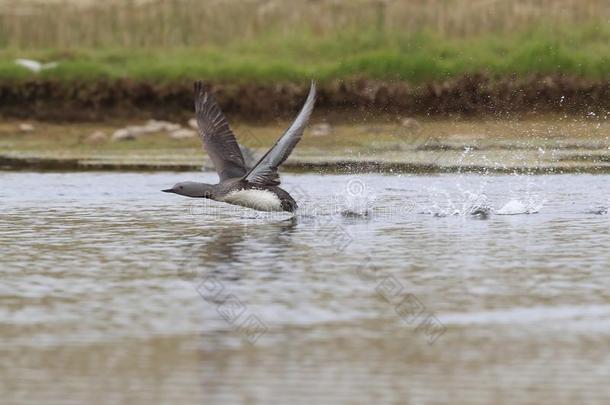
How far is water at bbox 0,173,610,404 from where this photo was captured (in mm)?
7012

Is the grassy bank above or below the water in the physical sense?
below

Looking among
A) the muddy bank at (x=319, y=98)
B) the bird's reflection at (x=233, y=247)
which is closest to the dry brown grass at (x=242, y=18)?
the muddy bank at (x=319, y=98)

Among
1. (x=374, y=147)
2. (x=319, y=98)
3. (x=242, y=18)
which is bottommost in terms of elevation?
(x=374, y=147)

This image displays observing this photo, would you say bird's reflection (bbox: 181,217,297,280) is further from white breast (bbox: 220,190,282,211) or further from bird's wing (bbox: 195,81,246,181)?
bird's wing (bbox: 195,81,246,181)

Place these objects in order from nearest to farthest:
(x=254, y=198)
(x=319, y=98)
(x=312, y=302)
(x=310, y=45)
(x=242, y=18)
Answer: (x=312, y=302)
(x=254, y=198)
(x=319, y=98)
(x=310, y=45)
(x=242, y=18)

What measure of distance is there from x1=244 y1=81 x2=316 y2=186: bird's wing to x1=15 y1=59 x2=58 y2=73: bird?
12832mm

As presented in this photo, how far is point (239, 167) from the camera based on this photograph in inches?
538

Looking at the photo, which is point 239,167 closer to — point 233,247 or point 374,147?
point 233,247

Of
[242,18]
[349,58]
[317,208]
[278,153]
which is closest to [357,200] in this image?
[317,208]

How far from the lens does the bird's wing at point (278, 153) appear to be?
41.8 feet

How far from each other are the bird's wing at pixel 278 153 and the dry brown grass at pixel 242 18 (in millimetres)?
12304

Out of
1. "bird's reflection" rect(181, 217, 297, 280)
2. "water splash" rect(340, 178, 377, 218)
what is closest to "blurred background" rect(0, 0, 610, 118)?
"water splash" rect(340, 178, 377, 218)

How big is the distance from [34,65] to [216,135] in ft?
39.4

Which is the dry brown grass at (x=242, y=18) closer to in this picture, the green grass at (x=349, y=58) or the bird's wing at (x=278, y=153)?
the green grass at (x=349, y=58)
